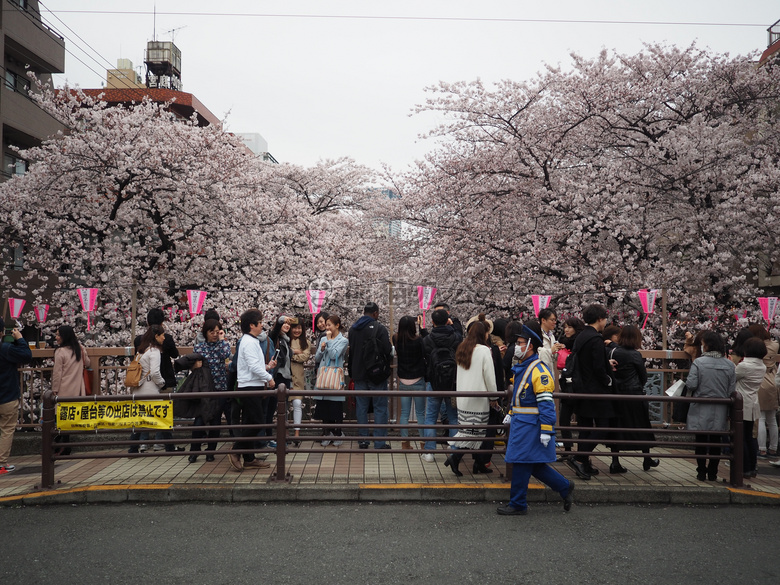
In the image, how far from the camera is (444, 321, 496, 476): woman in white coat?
22.8 ft

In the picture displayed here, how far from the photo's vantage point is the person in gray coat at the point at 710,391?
6.89 metres

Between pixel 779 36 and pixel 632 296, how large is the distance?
17343 millimetres

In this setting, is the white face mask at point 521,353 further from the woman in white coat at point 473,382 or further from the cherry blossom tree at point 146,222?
the cherry blossom tree at point 146,222

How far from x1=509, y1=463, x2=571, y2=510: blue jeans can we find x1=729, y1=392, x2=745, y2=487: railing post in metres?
2.25

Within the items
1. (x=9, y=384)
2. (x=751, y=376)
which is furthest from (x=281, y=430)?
(x=751, y=376)

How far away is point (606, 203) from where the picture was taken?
15.7 metres

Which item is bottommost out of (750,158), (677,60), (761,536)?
(761,536)

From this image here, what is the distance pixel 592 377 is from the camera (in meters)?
7.19

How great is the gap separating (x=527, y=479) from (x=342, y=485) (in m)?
2.06

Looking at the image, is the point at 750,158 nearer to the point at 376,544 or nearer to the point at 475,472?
the point at 475,472

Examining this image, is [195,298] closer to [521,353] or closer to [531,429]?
[521,353]

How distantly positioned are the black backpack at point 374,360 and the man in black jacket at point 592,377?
99.9 inches

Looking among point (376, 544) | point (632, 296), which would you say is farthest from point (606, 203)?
point (376, 544)

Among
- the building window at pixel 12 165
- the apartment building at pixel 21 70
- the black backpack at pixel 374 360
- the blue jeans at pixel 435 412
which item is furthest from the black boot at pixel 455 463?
the building window at pixel 12 165
